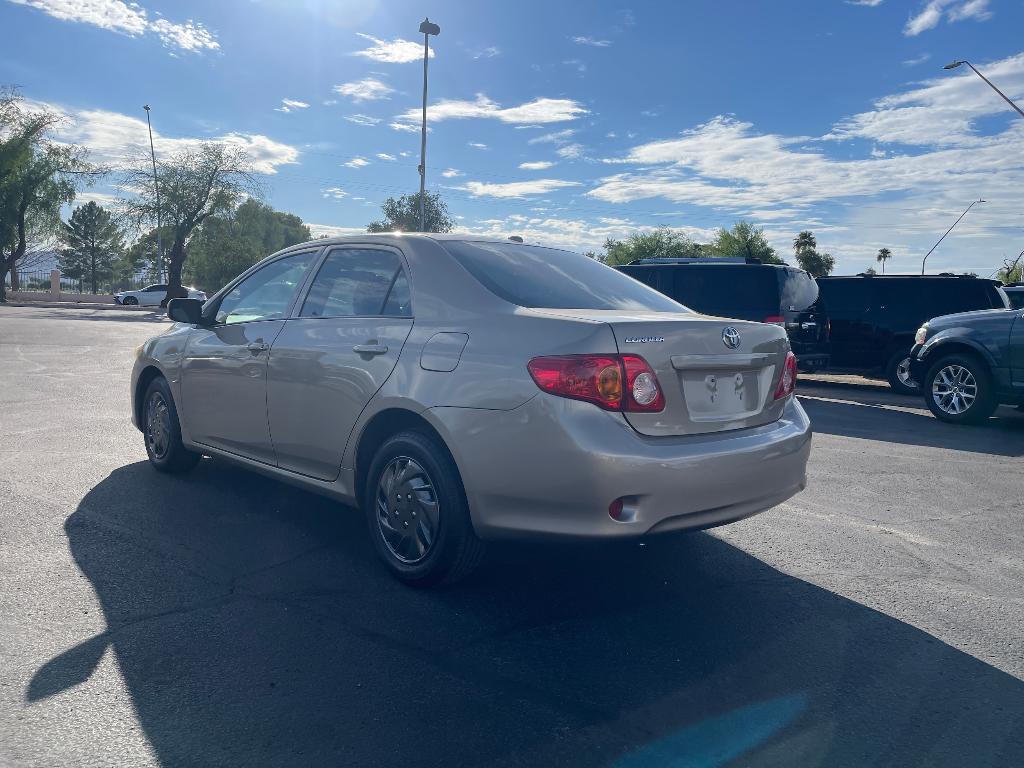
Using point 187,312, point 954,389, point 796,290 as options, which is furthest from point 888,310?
point 187,312

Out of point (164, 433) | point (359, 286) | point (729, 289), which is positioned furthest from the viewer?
point (729, 289)

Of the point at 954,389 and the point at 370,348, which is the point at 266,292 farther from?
the point at 954,389

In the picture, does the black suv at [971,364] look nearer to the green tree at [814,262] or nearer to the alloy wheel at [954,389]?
the alloy wheel at [954,389]

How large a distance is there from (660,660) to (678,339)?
1.28 m

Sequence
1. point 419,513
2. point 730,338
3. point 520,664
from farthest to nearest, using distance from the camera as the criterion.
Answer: point 419,513 → point 730,338 → point 520,664

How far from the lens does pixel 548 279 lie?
4266mm

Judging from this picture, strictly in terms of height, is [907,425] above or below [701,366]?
below

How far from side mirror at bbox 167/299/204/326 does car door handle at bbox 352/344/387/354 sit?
1.92 meters

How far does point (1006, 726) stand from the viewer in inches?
107

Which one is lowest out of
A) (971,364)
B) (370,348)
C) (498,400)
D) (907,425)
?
(907,425)

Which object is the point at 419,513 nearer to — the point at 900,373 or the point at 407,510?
the point at 407,510

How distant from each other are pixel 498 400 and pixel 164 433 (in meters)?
3.43

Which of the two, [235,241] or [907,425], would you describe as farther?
[235,241]

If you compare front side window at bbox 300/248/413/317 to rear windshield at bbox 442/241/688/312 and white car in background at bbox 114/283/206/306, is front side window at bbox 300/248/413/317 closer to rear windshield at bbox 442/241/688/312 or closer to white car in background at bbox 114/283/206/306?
rear windshield at bbox 442/241/688/312
